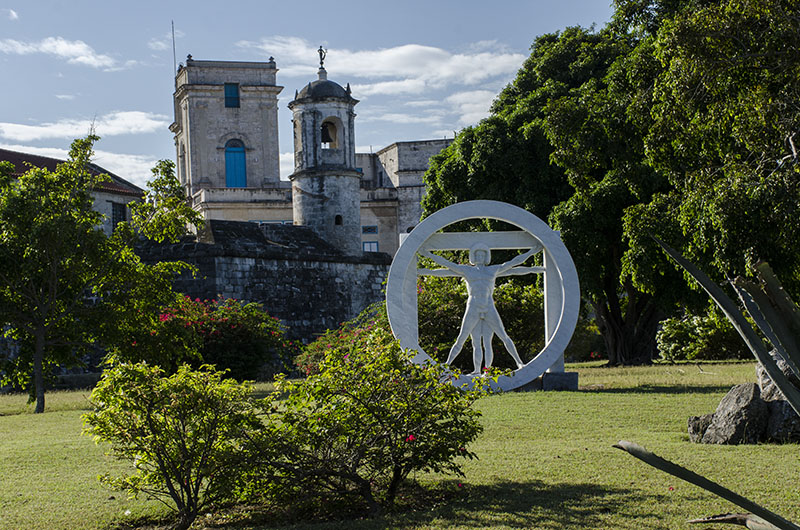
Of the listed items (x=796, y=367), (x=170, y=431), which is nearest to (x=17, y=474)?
(x=170, y=431)

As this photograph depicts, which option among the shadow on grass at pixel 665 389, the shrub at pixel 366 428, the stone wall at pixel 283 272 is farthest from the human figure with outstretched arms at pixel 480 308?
the stone wall at pixel 283 272

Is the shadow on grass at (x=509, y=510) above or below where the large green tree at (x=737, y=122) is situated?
below

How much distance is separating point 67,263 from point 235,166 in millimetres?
28871

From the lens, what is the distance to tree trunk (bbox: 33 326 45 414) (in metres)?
13.4

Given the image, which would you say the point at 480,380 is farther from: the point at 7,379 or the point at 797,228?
the point at 7,379

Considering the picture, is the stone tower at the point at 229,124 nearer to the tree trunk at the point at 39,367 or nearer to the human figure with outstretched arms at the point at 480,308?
the tree trunk at the point at 39,367

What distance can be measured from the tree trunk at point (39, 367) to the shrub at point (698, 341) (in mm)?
14565

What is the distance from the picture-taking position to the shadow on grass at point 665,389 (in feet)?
39.4

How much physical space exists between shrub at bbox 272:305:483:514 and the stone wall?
1715 centimetres

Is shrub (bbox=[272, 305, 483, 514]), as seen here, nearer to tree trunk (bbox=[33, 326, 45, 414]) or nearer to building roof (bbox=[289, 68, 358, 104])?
tree trunk (bbox=[33, 326, 45, 414])

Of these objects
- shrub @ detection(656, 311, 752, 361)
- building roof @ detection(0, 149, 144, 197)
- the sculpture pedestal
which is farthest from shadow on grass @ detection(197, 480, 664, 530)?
building roof @ detection(0, 149, 144, 197)

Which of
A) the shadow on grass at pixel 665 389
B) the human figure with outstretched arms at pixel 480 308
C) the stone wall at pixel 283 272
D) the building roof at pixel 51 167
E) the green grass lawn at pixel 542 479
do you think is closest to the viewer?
the green grass lawn at pixel 542 479

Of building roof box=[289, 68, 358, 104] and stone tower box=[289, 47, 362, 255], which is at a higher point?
building roof box=[289, 68, 358, 104]

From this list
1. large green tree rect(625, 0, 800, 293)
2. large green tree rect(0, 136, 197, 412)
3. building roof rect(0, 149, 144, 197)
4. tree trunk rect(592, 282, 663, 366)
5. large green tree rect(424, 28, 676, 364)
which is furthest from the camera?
building roof rect(0, 149, 144, 197)
